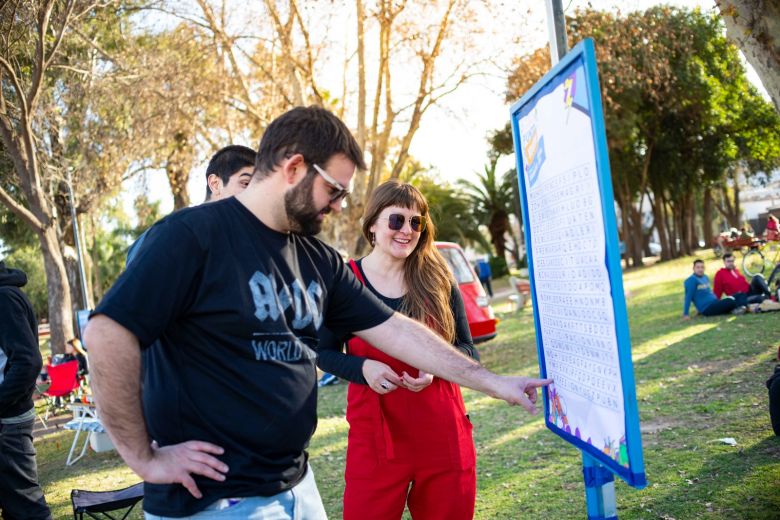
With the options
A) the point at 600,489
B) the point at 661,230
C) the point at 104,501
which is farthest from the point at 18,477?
the point at 661,230

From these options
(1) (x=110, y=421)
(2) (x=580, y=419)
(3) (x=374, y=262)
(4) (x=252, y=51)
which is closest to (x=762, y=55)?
(3) (x=374, y=262)

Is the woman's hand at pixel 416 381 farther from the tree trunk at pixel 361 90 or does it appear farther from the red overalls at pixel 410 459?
the tree trunk at pixel 361 90

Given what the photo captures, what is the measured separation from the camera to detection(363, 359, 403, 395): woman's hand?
300 centimetres

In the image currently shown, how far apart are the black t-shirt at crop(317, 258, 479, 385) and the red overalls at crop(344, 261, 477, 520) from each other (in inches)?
5.2

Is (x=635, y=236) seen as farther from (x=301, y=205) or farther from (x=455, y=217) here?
(x=301, y=205)

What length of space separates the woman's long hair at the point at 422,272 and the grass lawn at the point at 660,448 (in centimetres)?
238

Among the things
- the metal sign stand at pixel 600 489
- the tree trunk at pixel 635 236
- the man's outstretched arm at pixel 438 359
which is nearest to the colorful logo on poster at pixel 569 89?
the man's outstretched arm at pixel 438 359

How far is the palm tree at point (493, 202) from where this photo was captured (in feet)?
153

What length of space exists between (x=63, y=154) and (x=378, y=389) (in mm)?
21148

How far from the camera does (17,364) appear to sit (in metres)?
4.36

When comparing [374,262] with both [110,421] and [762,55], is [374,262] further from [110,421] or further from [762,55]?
[762,55]

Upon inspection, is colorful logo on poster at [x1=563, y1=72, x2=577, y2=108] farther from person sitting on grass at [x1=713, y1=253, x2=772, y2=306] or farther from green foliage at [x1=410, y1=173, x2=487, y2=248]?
green foliage at [x1=410, y1=173, x2=487, y2=248]

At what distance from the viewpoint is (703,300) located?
45.0 feet

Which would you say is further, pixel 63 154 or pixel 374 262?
pixel 63 154
